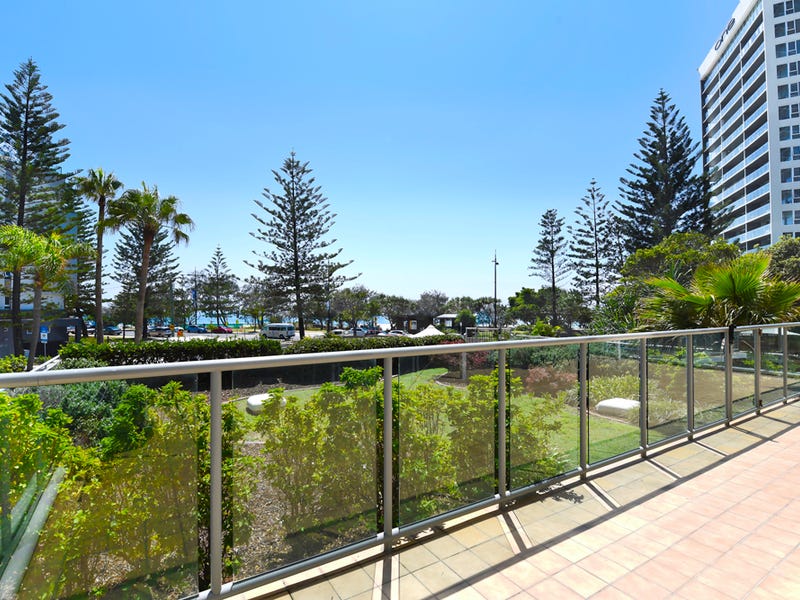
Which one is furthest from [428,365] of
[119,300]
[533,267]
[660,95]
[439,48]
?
[119,300]

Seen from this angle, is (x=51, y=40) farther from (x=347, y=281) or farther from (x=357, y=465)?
(x=347, y=281)

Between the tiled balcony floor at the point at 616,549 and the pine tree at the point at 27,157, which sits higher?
the pine tree at the point at 27,157

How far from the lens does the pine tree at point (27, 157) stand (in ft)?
68.7

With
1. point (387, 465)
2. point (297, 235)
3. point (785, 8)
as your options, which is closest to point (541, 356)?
point (387, 465)

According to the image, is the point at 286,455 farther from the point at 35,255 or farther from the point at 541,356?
the point at 35,255

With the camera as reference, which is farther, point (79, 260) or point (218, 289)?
point (218, 289)

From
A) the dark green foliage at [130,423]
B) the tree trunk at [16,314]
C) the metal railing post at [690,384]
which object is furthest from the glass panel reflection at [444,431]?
the tree trunk at [16,314]

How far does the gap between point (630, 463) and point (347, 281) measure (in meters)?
26.7

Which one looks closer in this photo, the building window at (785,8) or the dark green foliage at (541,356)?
the dark green foliage at (541,356)

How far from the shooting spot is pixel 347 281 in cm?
2923

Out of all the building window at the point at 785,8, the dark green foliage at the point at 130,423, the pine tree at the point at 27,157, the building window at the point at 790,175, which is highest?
the building window at the point at 785,8

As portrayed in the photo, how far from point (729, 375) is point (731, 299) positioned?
6.18 ft

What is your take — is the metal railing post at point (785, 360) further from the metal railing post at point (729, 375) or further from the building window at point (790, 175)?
the building window at point (790, 175)

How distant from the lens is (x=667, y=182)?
27891 mm
